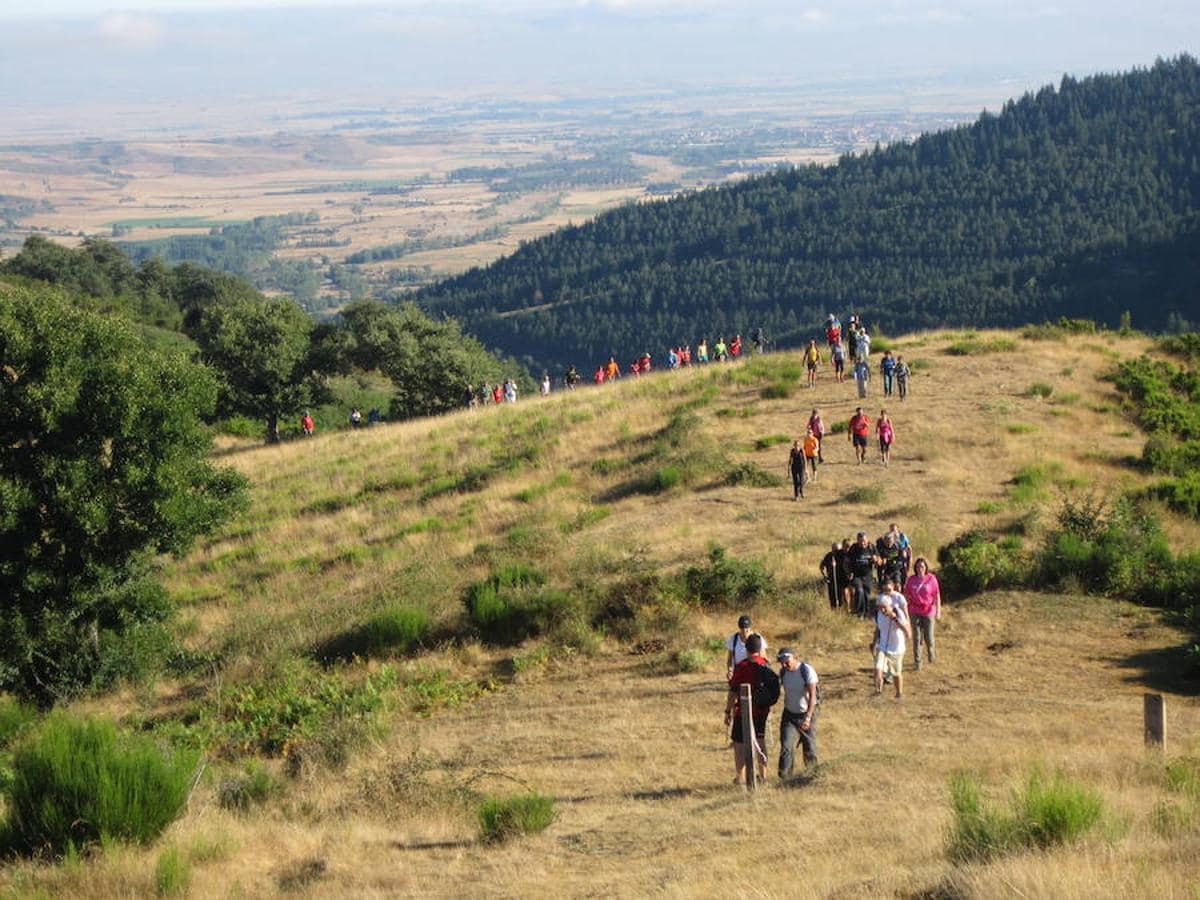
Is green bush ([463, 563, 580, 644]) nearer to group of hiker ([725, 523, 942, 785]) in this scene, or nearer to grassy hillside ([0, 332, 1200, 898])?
grassy hillside ([0, 332, 1200, 898])

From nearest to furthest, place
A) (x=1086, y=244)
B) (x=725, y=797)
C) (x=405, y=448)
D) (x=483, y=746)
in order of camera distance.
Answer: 1. (x=725, y=797)
2. (x=483, y=746)
3. (x=405, y=448)
4. (x=1086, y=244)

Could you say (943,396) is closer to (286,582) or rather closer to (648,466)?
(648,466)

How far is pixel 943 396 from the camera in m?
28.0

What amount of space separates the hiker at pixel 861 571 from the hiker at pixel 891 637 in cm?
260

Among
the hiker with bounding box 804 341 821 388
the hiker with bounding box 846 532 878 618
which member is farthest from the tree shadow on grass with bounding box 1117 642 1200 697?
the hiker with bounding box 804 341 821 388

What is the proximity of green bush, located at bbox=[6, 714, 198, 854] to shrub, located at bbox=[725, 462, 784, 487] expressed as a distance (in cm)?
1447

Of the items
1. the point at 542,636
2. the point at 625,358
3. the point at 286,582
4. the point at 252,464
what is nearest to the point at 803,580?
the point at 542,636

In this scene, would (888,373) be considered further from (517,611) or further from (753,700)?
(753,700)

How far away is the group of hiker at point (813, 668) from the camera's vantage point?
36.3ft

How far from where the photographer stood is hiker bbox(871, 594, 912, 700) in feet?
43.9

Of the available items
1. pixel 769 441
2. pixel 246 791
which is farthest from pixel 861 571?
pixel 769 441

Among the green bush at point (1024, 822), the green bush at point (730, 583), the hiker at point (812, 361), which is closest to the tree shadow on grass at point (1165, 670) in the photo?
the green bush at point (730, 583)

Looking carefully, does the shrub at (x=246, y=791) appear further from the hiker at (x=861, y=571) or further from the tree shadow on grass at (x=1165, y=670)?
the tree shadow on grass at (x=1165, y=670)

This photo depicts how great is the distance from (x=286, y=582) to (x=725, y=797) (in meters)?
13.7
